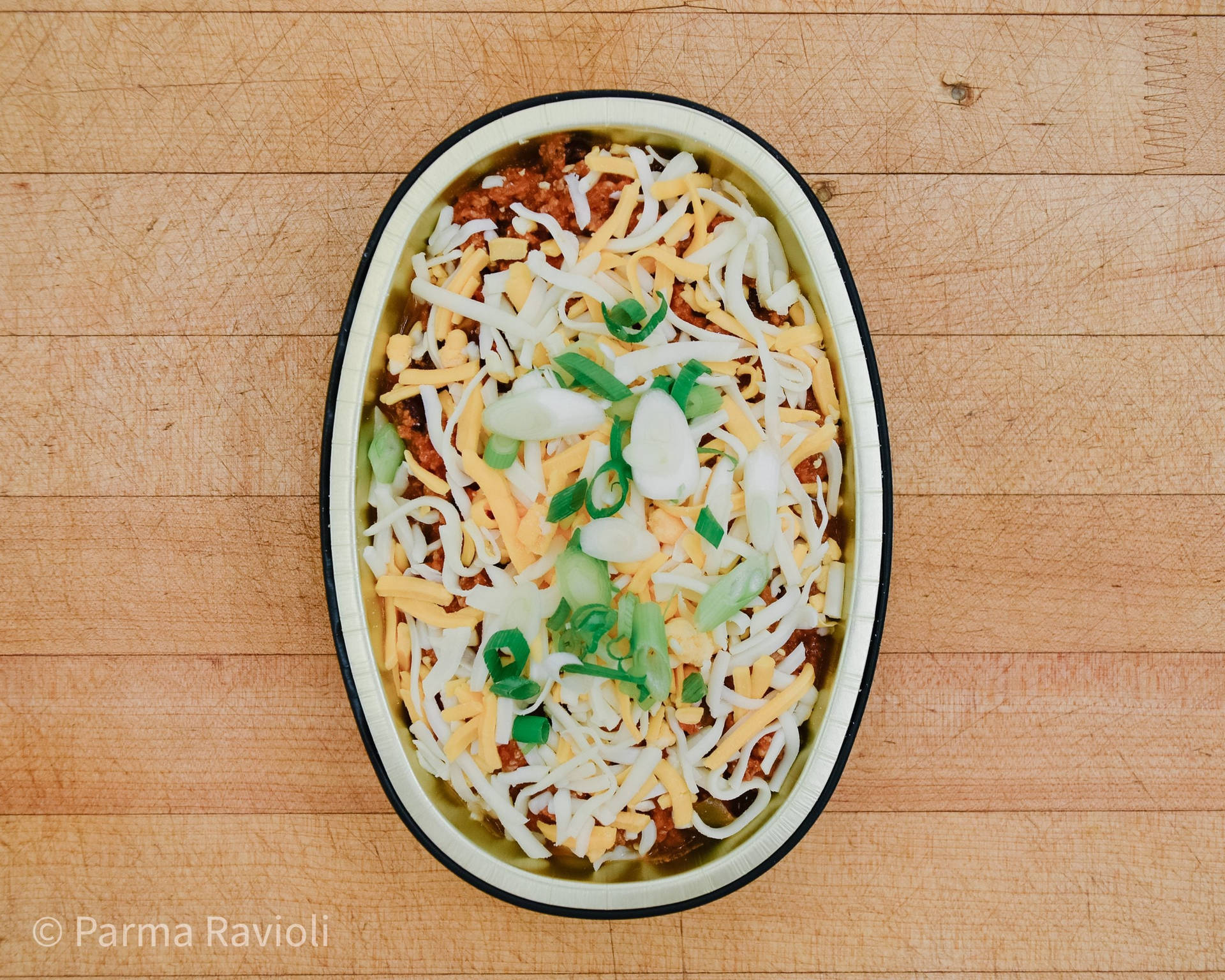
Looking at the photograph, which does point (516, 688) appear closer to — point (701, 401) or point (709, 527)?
point (709, 527)

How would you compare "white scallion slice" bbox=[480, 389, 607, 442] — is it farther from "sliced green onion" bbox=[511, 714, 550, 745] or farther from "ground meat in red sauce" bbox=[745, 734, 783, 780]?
"ground meat in red sauce" bbox=[745, 734, 783, 780]

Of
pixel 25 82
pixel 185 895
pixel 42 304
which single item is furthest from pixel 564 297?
pixel 185 895

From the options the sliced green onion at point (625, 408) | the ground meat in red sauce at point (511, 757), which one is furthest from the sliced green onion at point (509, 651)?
the sliced green onion at point (625, 408)

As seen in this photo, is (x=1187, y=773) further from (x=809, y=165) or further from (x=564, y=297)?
(x=564, y=297)

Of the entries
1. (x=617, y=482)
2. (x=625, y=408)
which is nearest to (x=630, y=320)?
(x=625, y=408)

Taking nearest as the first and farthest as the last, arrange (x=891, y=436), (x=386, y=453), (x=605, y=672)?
(x=605, y=672) → (x=386, y=453) → (x=891, y=436)

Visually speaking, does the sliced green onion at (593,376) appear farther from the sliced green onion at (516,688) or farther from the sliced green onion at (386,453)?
the sliced green onion at (516,688)
